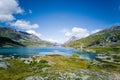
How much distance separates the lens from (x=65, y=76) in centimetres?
4712

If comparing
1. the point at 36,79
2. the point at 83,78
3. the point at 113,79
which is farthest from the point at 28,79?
the point at 113,79

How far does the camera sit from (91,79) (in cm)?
4625

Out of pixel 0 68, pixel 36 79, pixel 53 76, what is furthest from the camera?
pixel 0 68

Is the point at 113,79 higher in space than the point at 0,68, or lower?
lower

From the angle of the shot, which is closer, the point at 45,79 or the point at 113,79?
the point at 45,79

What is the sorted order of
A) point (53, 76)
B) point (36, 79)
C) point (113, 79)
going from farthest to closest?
point (113, 79)
point (53, 76)
point (36, 79)

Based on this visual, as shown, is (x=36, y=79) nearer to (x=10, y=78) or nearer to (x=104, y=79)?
(x=10, y=78)

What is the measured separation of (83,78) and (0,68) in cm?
3031

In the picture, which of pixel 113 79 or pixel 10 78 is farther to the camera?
pixel 113 79

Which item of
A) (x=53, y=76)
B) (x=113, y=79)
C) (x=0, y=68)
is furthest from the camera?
(x=0, y=68)

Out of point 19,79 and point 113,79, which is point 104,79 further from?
point 19,79

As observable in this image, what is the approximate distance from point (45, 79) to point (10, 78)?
10.6 m

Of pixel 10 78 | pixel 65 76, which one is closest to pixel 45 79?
pixel 65 76

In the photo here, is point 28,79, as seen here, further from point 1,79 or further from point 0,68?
point 0,68
